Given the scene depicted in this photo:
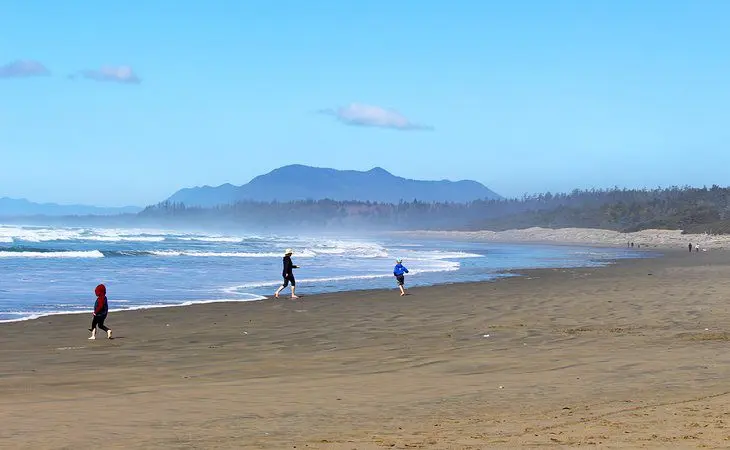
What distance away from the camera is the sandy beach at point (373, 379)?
25.1 feet

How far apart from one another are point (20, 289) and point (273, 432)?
20152 millimetres

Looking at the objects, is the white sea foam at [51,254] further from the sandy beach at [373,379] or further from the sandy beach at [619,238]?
the sandy beach at [619,238]

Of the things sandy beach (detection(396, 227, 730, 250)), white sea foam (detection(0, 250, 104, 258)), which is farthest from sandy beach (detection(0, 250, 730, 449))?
sandy beach (detection(396, 227, 730, 250))

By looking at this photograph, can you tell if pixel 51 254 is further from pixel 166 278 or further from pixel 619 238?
pixel 619 238

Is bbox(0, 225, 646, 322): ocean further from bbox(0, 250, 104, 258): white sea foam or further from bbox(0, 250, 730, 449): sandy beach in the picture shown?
bbox(0, 250, 730, 449): sandy beach

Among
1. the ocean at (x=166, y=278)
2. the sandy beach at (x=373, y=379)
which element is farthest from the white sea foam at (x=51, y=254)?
the sandy beach at (x=373, y=379)

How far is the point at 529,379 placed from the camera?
10.6 meters

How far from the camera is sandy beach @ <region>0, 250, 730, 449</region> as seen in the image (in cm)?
766

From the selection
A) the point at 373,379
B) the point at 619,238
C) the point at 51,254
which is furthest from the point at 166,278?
the point at 619,238

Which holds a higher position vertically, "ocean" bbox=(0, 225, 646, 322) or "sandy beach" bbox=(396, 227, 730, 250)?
"sandy beach" bbox=(396, 227, 730, 250)

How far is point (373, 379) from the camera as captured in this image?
10.9 m

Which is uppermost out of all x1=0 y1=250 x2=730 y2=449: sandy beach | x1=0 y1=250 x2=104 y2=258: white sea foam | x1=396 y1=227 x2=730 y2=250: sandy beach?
x1=396 y1=227 x2=730 y2=250: sandy beach

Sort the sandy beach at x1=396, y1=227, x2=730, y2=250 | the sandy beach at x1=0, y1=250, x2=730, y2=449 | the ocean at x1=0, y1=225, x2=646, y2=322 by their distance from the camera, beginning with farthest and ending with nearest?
the sandy beach at x1=396, y1=227, x2=730, y2=250
the ocean at x1=0, y1=225, x2=646, y2=322
the sandy beach at x1=0, y1=250, x2=730, y2=449

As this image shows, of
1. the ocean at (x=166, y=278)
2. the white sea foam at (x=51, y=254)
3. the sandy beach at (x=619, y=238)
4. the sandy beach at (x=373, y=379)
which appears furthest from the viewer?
→ the sandy beach at (x=619, y=238)
